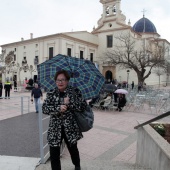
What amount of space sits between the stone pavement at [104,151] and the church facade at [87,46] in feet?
96.0

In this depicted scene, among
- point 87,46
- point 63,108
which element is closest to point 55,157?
point 63,108

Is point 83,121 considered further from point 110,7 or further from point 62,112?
point 110,7

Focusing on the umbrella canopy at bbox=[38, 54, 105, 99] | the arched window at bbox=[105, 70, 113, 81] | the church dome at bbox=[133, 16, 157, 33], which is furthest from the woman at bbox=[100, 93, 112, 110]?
the church dome at bbox=[133, 16, 157, 33]

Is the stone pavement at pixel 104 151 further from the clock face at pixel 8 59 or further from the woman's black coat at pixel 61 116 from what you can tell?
the clock face at pixel 8 59

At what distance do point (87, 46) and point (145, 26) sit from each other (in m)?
18.3

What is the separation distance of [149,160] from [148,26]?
51280 millimetres

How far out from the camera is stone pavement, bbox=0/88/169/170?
3416mm

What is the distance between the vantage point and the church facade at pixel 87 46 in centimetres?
3672

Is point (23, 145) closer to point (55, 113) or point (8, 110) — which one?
point (55, 113)

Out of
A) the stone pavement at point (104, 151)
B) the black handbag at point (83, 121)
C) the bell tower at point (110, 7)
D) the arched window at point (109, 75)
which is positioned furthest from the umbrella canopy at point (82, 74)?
the bell tower at point (110, 7)

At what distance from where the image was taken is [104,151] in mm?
4660

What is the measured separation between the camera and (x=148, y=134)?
3238mm

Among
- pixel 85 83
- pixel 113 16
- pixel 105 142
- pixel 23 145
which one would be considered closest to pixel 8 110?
pixel 23 145

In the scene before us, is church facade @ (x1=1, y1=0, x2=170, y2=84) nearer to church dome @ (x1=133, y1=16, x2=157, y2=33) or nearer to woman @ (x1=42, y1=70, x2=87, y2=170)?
church dome @ (x1=133, y1=16, x2=157, y2=33)
